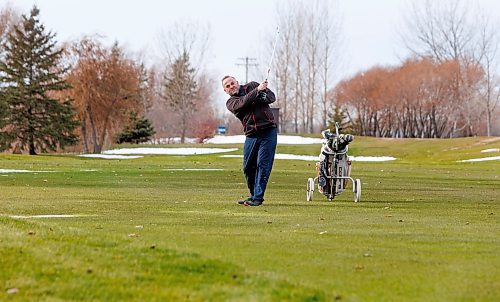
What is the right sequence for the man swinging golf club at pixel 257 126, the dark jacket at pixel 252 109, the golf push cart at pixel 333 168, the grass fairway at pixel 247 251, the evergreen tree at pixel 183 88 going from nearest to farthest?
the grass fairway at pixel 247 251, the dark jacket at pixel 252 109, the man swinging golf club at pixel 257 126, the golf push cart at pixel 333 168, the evergreen tree at pixel 183 88

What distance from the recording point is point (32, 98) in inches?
1987

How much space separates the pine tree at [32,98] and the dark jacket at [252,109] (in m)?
39.9

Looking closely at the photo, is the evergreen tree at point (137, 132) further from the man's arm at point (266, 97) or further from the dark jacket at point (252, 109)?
the man's arm at point (266, 97)

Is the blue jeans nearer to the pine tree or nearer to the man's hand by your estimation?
the man's hand

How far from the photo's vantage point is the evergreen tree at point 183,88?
291ft

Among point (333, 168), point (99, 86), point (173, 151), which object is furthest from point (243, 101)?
point (99, 86)

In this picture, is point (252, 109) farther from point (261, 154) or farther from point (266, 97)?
point (261, 154)

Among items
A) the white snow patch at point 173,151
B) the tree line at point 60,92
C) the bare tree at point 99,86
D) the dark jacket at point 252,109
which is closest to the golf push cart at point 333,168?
the dark jacket at point 252,109

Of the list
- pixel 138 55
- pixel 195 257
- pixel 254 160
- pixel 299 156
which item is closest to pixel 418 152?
pixel 299 156

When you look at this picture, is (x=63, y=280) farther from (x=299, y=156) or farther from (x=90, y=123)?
(x=90, y=123)

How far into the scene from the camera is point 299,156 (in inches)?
1950

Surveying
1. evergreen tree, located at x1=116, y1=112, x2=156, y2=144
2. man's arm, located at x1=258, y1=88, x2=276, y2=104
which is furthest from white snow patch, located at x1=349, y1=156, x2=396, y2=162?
man's arm, located at x1=258, y1=88, x2=276, y2=104

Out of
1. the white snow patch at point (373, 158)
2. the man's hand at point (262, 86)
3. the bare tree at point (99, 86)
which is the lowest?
the white snow patch at point (373, 158)

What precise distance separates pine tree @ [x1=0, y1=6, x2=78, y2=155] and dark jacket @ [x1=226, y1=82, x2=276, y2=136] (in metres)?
39.9
